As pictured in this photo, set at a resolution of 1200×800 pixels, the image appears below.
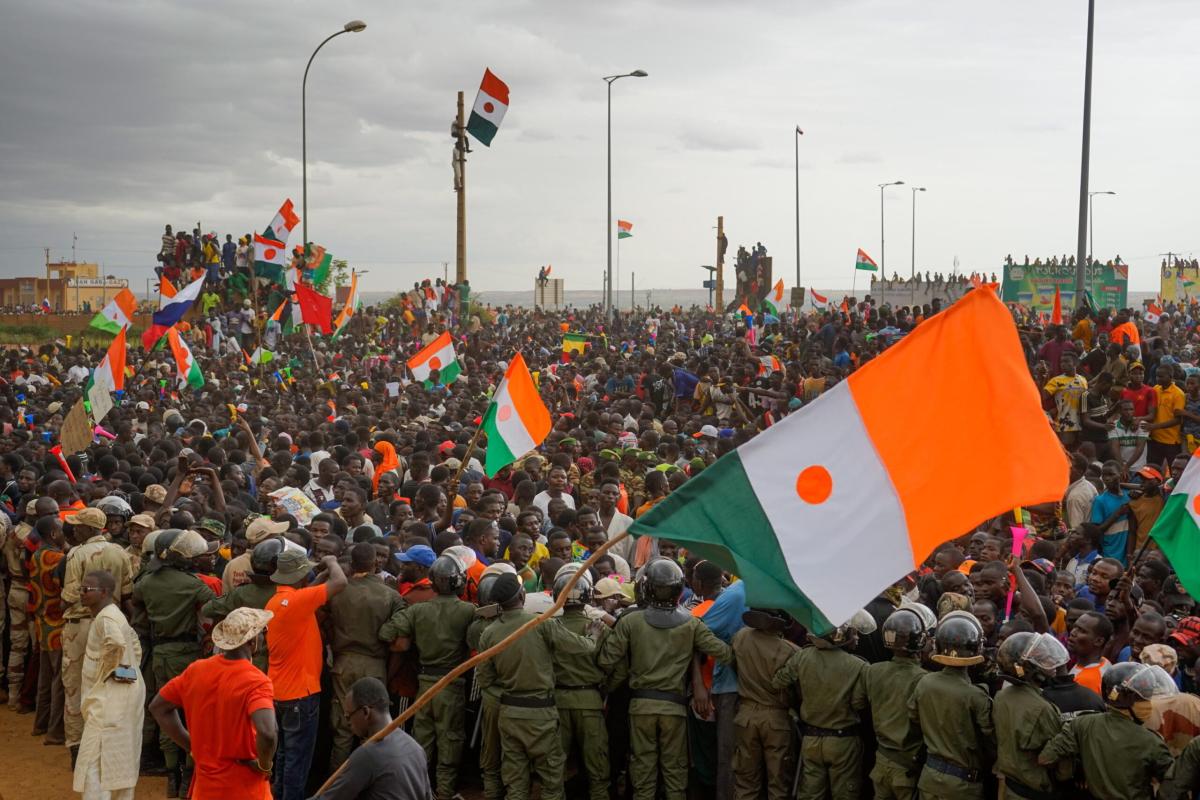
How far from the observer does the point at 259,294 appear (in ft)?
101

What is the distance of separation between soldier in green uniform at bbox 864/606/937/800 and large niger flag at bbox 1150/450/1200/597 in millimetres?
1514

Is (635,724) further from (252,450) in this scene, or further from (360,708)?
(252,450)

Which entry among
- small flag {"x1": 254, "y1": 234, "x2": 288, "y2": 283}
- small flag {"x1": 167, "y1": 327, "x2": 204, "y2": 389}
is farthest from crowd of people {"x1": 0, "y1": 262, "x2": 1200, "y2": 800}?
small flag {"x1": 254, "y1": 234, "x2": 288, "y2": 283}

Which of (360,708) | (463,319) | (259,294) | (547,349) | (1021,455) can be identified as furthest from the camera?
(463,319)

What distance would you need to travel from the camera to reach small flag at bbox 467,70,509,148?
30.2 metres

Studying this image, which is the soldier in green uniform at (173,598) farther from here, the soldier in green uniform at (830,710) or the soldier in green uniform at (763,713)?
the soldier in green uniform at (830,710)

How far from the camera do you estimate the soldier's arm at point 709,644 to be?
7258mm

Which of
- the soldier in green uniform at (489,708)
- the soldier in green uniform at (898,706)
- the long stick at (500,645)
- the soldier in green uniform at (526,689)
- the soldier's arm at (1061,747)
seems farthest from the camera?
the soldier in green uniform at (489,708)

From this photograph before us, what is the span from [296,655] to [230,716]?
1.81 meters

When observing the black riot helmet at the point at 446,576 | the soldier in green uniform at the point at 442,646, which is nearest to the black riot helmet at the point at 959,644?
the soldier in green uniform at the point at 442,646

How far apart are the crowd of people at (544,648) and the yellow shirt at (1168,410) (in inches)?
7.5

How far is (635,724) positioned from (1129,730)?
9.73 feet

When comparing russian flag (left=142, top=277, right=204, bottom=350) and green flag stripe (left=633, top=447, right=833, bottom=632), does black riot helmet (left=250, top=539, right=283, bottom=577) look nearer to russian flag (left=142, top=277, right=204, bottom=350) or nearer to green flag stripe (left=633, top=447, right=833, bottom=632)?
green flag stripe (left=633, top=447, right=833, bottom=632)

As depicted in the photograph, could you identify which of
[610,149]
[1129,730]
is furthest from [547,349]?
[1129,730]
